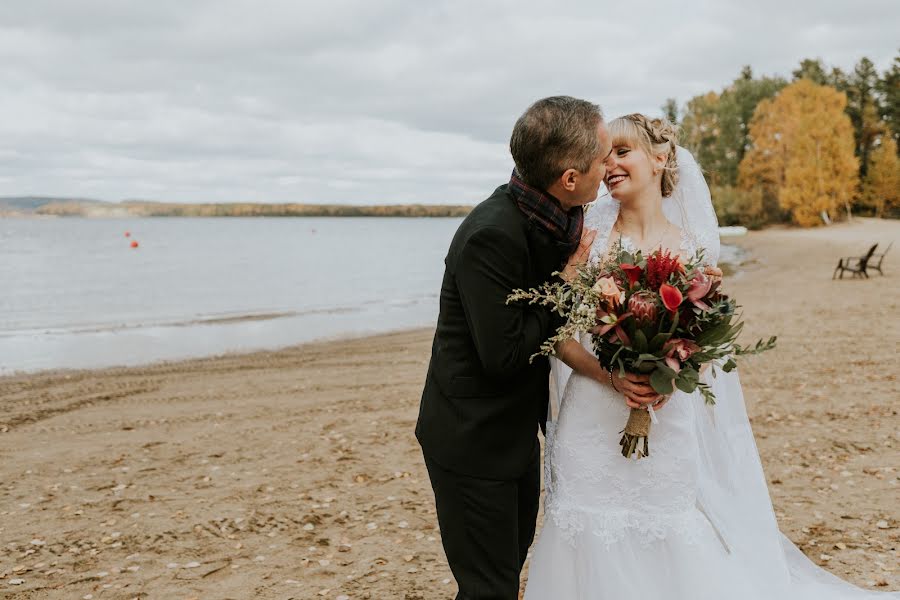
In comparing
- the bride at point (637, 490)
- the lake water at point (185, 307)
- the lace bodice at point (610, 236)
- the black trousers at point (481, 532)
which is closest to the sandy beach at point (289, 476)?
the bride at point (637, 490)

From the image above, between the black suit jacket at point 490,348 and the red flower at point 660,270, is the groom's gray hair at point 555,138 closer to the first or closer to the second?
the black suit jacket at point 490,348

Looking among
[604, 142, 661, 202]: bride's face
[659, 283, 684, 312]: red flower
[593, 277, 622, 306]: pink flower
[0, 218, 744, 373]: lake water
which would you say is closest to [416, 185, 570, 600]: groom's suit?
[593, 277, 622, 306]: pink flower

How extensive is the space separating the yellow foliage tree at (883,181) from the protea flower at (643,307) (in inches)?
2485

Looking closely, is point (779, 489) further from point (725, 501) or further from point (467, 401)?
point (467, 401)

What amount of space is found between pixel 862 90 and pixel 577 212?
251ft

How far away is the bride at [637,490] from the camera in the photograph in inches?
131

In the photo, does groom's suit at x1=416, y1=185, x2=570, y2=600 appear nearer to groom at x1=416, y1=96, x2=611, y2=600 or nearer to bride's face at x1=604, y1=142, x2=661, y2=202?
groom at x1=416, y1=96, x2=611, y2=600

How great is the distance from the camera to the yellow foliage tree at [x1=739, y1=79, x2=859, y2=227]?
174 feet

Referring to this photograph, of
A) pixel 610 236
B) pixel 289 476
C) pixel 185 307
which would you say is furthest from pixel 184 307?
pixel 610 236

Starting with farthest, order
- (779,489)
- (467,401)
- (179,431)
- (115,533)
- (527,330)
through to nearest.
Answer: (179,431), (779,489), (115,533), (467,401), (527,330)

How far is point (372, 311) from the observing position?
26.5 m

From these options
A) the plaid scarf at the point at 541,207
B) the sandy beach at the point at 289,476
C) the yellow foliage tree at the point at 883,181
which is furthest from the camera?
the yellow foliage tree at the point at 883,181

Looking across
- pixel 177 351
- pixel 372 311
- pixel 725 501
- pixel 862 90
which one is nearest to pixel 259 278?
pixel 372 311

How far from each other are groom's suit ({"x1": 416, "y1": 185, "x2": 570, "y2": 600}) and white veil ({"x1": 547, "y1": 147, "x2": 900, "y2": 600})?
0.70 m
